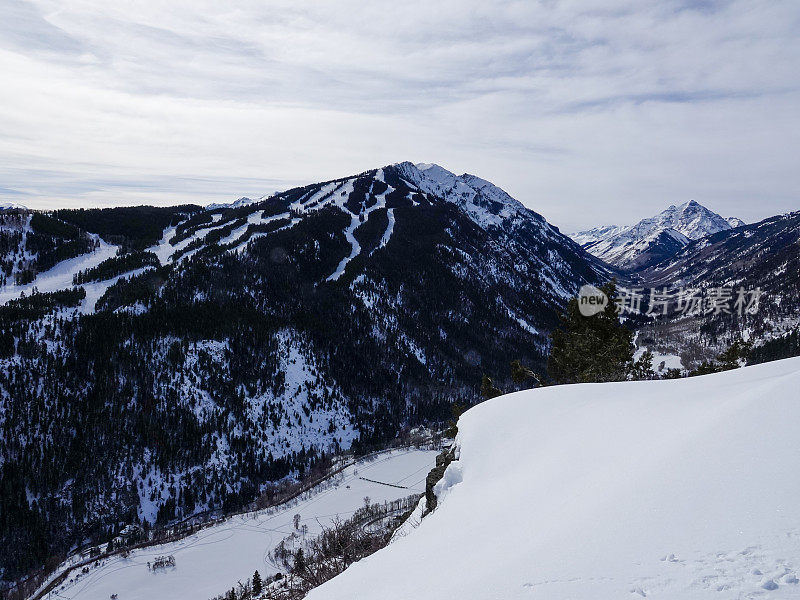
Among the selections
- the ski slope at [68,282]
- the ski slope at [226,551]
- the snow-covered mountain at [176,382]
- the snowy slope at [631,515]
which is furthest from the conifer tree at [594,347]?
the ski slope at [68,282]

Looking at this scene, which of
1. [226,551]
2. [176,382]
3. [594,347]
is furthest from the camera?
[176,382]

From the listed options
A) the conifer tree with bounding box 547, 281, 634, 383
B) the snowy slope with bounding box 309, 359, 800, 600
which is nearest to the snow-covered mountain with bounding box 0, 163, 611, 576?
the conifer tree with bounding box 547, 281, 634, 383

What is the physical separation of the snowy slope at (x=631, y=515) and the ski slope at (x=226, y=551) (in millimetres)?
57665

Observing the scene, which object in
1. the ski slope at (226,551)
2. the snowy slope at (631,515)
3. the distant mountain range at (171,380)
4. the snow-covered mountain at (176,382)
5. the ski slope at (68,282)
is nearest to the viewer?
the snowy slope at (631,515)

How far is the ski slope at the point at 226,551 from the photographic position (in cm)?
7412

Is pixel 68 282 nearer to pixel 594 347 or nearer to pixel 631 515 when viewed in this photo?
pixel 594 347

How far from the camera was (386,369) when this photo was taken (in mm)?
177375

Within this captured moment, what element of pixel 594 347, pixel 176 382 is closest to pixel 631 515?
pixel 594 347

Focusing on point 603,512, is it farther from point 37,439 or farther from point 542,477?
point 37,439

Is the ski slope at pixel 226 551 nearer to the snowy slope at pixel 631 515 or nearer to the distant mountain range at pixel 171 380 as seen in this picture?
the distant mountain range at pixel 171 380

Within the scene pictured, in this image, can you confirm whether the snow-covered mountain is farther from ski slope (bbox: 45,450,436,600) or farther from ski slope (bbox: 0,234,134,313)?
ski slope (bbox: 45,450,436,600)

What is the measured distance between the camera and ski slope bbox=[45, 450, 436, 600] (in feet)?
243

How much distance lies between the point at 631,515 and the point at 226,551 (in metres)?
101

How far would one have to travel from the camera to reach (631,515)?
6879 mm
